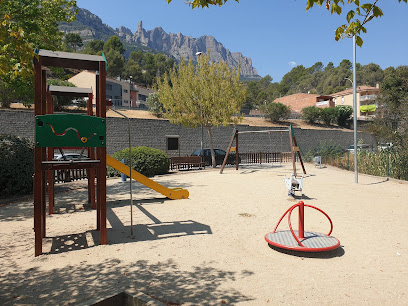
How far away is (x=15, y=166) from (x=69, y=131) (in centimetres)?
656

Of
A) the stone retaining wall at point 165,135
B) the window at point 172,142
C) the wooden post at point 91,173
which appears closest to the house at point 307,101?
the stone retaining wall at point 165,135

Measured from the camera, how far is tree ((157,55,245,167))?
2142cm

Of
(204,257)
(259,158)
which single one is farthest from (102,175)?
(259,158)

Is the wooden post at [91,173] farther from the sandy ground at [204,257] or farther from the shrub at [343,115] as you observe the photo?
the shrub at [343,115]

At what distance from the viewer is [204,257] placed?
533 centimetres

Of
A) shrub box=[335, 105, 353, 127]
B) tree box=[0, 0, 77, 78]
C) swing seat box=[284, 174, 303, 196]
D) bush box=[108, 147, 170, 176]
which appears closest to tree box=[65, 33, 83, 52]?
shrub box=[335, 105, 353, 127]

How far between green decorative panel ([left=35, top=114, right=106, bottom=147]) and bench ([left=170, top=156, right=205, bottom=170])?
15.2m

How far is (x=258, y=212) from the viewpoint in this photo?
29.0 ft

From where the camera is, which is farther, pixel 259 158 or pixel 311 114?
pixel 311 114

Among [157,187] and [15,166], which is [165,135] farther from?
[157,187]

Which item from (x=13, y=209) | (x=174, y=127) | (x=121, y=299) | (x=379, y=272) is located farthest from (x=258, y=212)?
(x=174, y=127)

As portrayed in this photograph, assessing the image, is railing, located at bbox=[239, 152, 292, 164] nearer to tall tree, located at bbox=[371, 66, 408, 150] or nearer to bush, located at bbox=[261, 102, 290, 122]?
tall tree, located at bbox=[371, 66, 408, 150]

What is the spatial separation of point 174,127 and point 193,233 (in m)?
23.4

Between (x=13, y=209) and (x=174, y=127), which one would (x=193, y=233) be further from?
(x=174, y=127)
